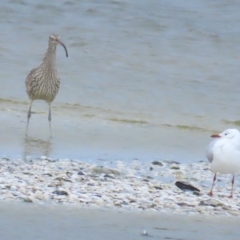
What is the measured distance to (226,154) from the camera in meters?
8.23

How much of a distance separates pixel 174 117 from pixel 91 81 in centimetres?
275

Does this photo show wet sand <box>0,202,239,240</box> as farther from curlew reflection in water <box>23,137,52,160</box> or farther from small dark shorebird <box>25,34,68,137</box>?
small dark shorebird <box>25,34,68,137</box>

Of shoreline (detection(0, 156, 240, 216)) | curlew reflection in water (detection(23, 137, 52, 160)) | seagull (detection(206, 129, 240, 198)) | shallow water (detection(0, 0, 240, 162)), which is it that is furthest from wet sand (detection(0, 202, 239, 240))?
shallow water (detection(0, 0, 240, 162))

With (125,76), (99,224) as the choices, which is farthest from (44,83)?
(99,224)

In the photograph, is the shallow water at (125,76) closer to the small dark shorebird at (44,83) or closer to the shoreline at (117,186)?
the small dark shorebird at (44,83)

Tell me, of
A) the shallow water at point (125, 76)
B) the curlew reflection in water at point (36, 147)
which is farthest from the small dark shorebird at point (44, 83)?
the curlew reflection in water at point (36, 147)

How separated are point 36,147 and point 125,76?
6.41m

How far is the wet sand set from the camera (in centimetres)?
608

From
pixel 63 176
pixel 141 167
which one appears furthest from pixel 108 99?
pixel 63 176

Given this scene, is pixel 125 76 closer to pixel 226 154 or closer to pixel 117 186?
pixel 226 154

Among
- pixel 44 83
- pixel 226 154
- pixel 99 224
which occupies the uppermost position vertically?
pixel 44 83

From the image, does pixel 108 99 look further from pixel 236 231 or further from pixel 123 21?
pixel 236 231

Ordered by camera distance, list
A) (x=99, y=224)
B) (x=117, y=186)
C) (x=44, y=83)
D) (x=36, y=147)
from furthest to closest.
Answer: (x=44, y=83), (x=36, y=147), (x=117, y=186), (x=99, y=224)

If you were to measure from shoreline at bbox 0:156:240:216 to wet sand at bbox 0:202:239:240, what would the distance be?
20 centimetres
